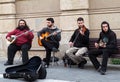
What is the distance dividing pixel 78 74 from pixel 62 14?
2917 millimetres

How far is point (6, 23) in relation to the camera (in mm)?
12164

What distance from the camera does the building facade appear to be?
34.3 feet

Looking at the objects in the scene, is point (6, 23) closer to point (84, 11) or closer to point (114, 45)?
point (84, 11)

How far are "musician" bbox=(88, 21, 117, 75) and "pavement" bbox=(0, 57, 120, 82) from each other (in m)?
0.23

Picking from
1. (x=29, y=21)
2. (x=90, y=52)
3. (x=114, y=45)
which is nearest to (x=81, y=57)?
(x=90, y=52)

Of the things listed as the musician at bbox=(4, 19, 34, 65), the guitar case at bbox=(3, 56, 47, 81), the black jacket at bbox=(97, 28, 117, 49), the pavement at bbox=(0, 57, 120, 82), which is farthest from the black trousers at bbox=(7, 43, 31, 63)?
the black jacket at bbox=(97, 28, 117, 49)

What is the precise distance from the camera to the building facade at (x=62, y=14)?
1047 cm

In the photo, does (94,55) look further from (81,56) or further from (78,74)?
(78,74)

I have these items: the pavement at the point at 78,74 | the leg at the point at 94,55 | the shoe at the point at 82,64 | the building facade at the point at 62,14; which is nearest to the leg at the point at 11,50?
the pavement at the point at 78,74

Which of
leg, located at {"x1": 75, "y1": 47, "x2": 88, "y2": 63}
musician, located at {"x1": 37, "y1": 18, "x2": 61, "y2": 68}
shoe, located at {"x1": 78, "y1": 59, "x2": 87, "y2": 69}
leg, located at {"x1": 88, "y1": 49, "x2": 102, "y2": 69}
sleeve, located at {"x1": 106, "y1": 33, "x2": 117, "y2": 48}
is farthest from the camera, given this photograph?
musician, located at {"x1": 37, "y1": 18, "x2": 61, "y2": 68}

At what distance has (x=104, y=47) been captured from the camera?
29.0 ft

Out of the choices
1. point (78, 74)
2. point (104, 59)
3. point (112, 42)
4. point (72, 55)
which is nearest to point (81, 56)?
point (72, 55)

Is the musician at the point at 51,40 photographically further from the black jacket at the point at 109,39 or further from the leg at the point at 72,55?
the black jacket at the point at 109,39

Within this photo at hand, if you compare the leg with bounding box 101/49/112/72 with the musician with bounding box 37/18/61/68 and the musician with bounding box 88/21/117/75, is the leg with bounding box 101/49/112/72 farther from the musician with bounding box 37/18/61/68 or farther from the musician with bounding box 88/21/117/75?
the musician with bounding box 37/18/61/68
